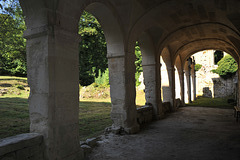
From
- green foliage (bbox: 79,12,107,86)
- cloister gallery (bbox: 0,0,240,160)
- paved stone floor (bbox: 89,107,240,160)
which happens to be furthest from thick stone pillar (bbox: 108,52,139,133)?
green foliage (bbox: 79,12,107,86)

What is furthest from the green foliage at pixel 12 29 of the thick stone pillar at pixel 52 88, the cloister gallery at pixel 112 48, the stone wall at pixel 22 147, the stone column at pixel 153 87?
the stone wall at pixel 22 147

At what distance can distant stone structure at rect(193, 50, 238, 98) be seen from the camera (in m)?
20.6

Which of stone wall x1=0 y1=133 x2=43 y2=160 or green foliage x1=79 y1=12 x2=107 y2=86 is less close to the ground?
green foliage x1=79 y1=12 x2=107 y2=86

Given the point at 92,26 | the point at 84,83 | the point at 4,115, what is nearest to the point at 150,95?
the point at 4,115

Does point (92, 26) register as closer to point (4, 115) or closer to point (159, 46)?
point (159, 46)

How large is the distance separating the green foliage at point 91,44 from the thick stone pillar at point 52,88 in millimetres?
13814

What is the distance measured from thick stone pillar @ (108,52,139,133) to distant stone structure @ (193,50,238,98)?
60.8ft

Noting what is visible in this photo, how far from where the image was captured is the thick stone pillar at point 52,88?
3.00 metres

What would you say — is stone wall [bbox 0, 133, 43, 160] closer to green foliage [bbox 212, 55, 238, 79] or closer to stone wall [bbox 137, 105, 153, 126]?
stone wall [bbox 137, 105, 153, 126]

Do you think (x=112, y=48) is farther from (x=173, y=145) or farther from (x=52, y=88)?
(x=173, y=145)

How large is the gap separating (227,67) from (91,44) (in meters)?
14.2

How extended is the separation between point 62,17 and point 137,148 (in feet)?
10.3

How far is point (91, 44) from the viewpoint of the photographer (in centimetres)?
1869

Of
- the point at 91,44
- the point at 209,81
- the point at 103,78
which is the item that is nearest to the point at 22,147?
the point at 91,44
